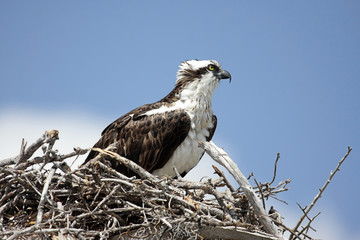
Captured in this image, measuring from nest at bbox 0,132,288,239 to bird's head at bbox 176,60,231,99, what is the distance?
2.01 metres

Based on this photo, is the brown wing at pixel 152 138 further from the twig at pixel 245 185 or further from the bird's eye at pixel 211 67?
the bird's eye at pixel 211 67

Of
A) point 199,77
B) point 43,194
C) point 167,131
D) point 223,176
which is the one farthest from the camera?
point 199,77

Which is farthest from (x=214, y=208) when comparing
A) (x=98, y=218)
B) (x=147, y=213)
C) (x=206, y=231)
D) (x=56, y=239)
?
(x=56, y=239)

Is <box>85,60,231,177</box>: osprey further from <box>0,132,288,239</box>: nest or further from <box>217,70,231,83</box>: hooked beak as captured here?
<box>0,132,288,239</box>: nest

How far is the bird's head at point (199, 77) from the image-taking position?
8219 mm

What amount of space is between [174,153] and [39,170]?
6.86 ft

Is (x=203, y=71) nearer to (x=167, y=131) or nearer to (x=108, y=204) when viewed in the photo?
(x=167, y=131)

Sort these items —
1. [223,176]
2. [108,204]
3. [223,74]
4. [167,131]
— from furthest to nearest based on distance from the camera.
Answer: [223,74]
[167,131]
[223,176]
[108,204]

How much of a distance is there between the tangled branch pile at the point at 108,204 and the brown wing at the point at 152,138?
109 centimetres

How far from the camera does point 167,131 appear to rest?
761cm

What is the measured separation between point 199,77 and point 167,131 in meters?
1.19

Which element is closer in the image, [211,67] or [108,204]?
[108,204]

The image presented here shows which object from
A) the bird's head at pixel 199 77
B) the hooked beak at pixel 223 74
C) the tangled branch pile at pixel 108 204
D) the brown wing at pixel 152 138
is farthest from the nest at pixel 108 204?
the hooked beak at pixel 223 74

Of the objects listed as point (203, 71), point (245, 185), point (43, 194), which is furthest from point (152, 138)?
point (43, 194)
